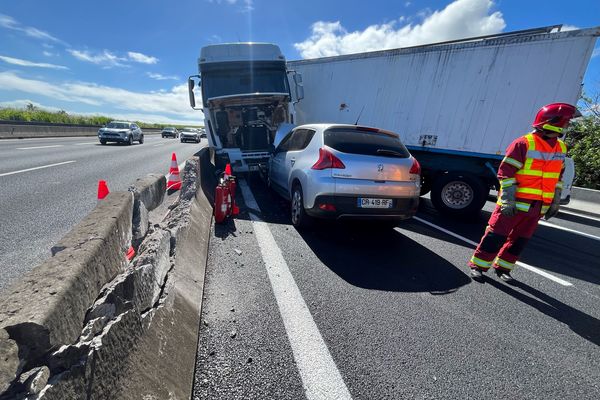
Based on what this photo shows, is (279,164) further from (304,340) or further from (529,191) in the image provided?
(304,340)

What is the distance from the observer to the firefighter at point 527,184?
3.36 meters

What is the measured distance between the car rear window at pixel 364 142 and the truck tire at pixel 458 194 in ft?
8.74

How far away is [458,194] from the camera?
6734 millimetres

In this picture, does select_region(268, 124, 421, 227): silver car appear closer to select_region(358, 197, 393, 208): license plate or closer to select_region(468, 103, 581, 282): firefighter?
select_region(358, 197, 393, 208): license plate

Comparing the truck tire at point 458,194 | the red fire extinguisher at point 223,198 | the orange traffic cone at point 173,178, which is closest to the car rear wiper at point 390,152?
the red fire extinguisher at point 223,198

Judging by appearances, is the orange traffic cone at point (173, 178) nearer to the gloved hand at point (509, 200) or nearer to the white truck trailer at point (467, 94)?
the white truck trailer at point (467, 94)

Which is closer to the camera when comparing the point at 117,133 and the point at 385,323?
the point at 385,323

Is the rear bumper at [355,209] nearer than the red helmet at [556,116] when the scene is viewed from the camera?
No

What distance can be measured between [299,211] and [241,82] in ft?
17.7

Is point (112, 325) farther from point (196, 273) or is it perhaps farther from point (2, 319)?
point (196, 273)

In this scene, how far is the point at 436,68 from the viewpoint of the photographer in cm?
693

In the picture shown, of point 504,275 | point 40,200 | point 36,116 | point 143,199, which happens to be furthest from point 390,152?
point 36,116

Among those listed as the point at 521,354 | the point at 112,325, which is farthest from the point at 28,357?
the point at 521,354

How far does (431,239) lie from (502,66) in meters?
3.99
